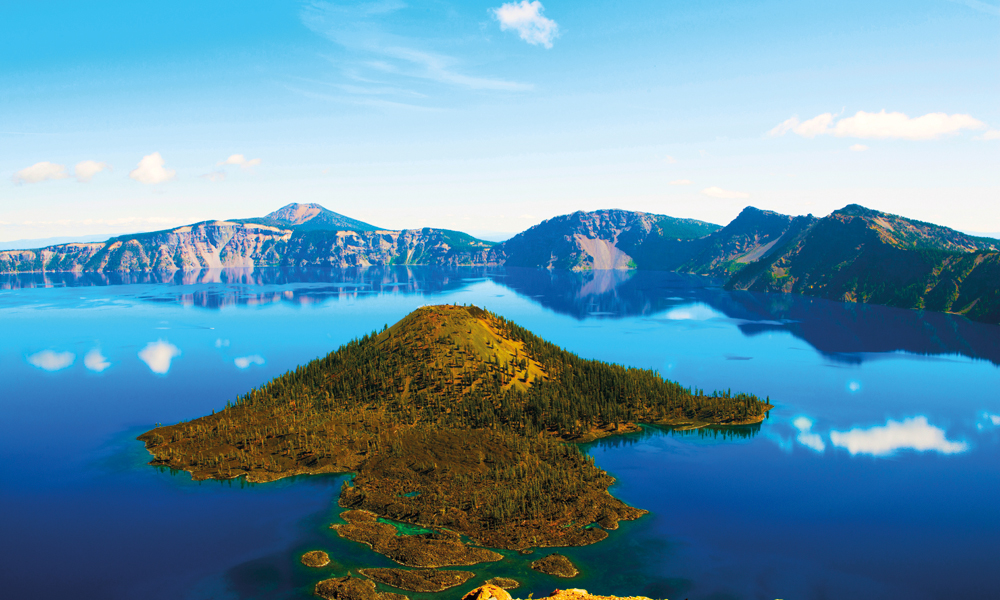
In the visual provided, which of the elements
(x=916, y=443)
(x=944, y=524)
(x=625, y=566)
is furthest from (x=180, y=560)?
(x=916, y=443)

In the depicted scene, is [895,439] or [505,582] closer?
[505,582]

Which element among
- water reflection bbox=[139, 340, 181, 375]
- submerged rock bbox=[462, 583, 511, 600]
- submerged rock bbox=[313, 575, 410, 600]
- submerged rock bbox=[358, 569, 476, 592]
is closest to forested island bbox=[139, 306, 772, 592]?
submerged rock bbox=[358, 569, 476, 592]

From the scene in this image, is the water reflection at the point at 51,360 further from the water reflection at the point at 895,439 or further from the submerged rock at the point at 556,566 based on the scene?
the water reflection at the point at 895,439

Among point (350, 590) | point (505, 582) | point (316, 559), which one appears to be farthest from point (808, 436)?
point (316, 559)

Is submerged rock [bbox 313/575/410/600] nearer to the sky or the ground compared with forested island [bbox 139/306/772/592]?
nearer to the ground

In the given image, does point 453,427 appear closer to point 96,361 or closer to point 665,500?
point 665,500

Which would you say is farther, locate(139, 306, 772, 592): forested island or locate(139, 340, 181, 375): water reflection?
locate(139, 340, 181, 375): water reflection

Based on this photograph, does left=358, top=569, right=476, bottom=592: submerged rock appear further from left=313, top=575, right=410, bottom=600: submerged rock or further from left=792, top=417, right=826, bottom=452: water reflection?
left=792, top=417, right=826, bottom=452: water reflection
